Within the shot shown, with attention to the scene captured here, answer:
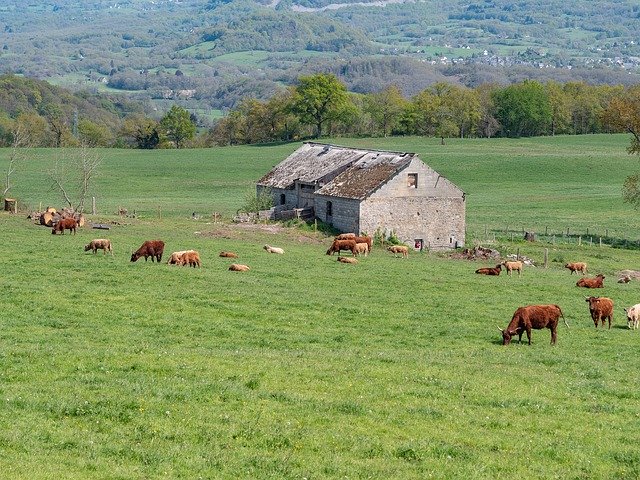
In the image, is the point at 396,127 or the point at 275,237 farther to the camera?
the point at 396,127

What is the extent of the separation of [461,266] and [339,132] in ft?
340

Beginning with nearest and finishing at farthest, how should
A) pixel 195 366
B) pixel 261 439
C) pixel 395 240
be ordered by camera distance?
pixel 261 439 → pixel 195 366 → pixel 395 240

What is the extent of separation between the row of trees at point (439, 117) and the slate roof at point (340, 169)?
71.9 metres

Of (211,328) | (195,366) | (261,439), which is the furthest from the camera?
(211,328)

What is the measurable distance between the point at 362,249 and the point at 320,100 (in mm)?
90373

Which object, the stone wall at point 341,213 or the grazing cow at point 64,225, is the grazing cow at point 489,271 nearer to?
the stone wall at point 341,213

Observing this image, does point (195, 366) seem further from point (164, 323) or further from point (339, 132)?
point (339, 132)

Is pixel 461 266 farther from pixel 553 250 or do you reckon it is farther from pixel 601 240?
pixel 601 240

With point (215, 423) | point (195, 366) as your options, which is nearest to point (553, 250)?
point (195, 366)

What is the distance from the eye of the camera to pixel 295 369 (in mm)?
20875

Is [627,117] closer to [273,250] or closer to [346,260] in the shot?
[273,250]

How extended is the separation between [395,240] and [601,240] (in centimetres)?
1301

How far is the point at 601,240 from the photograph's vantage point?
6369cm

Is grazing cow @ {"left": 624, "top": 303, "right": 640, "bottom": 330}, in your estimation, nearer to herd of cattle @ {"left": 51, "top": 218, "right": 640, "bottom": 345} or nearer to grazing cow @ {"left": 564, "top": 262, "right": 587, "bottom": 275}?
herd of cattle @ {"left": 51, "top": 218, "right": 640, "bottom": 345}
